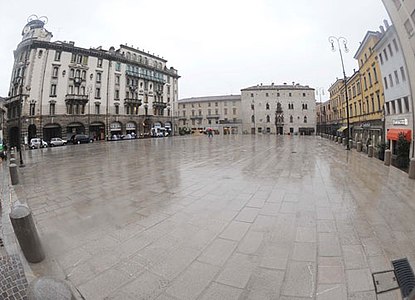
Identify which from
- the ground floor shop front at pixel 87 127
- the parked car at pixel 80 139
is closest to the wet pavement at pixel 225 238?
the ground floor shop front at pixel 87 127

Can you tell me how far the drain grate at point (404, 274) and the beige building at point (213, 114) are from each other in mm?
75846

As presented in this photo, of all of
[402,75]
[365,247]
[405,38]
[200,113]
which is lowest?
[365,247]

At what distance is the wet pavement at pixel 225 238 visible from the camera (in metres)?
2.69

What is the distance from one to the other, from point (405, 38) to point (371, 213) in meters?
4.40

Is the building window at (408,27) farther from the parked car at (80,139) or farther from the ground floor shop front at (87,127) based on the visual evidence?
the parked car at (80,139)

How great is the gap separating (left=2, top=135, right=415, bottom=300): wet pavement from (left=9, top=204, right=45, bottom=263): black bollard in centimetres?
20

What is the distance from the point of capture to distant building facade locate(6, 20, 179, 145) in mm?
20031

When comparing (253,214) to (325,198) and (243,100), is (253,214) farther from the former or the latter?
(243,100)

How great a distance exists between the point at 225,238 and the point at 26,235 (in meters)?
3.16

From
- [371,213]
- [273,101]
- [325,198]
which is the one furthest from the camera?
[273,101]

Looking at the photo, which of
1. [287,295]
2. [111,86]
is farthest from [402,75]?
[111,86]

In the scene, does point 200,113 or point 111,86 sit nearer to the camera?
point 111,86

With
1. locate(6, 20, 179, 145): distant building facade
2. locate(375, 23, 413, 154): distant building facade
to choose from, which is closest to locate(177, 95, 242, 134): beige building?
locate(6, 20, 179, 145): distant building facade

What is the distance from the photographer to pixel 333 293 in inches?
97.8
